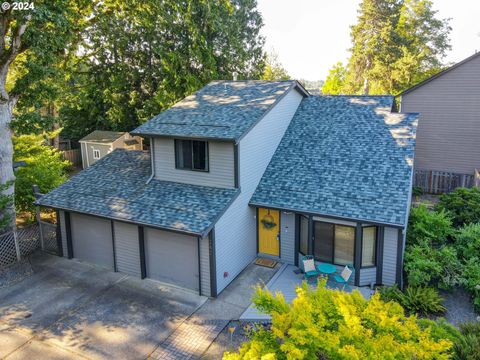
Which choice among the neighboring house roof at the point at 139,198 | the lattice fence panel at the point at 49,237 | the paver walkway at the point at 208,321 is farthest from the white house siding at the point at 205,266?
the lattice fence panel at the point at 49,237

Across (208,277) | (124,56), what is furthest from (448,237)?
(124,56)

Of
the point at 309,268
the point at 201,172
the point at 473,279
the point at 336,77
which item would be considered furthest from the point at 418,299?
the point at 336,77

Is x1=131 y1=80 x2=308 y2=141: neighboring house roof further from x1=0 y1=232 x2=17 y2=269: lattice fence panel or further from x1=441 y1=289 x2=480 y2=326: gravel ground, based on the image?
x1=441 y1=289 x2=480 y2=326: gravel ground

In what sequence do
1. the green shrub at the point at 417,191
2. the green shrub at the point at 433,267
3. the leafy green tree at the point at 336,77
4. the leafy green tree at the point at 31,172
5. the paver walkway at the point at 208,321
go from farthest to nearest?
the leafy green tree at the point at 336,77 → the green shrub at the point at 417,191 → the leafy green tree at the point at 31,172 → the green shrub at the point at 433,267 → the paver walkway at the point at 208,321

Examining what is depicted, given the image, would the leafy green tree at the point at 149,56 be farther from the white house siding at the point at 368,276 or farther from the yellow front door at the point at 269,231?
the white house siding at the point at 368,276

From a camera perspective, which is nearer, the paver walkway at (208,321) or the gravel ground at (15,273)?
the paver walkway at (208,321)

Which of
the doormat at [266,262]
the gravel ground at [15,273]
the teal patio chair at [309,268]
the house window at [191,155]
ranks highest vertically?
the house window at [191,155]

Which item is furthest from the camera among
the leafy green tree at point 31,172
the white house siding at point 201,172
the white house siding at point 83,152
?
the white house siding at point 83,152
